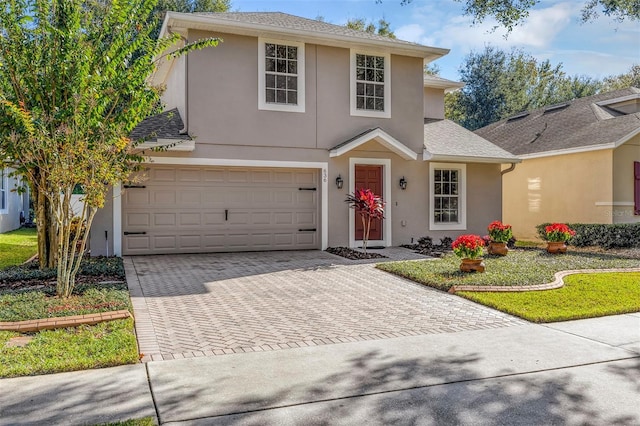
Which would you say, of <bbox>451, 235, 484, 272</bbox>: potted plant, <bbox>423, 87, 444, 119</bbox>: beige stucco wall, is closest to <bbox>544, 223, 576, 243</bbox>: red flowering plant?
<bbox>451, 235, 484, 272</bbox>: potted plant

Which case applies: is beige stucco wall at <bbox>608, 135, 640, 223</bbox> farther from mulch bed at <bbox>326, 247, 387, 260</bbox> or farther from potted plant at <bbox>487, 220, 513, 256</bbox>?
mulch bed at <bbox>326, 247, 387, 260</bbox>

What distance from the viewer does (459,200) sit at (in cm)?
1491

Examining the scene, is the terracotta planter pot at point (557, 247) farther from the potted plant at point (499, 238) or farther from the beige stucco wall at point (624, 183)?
the beige stucco wall at point (624, 183)

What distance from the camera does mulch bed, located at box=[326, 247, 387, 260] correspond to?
1177 centimetres

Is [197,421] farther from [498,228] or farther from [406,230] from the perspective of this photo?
[406,230]

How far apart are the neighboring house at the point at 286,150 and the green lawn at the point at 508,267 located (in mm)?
3034

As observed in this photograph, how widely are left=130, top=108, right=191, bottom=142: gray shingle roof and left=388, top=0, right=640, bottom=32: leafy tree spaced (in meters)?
5.53

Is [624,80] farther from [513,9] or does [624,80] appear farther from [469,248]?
[469,248]

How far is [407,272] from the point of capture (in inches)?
369

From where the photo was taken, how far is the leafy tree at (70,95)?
6.68 m

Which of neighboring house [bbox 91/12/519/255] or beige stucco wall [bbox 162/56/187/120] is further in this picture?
beige stucco wall [bbox 162/56/187/120]

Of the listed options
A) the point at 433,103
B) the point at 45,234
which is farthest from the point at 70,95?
the point at 433,103

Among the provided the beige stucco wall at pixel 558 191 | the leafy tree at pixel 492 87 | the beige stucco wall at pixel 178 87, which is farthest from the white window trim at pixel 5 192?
the leafy tree at pixel 492 87

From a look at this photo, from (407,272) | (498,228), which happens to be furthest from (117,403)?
(498,228)
